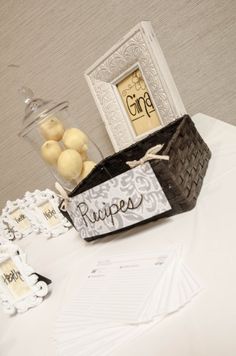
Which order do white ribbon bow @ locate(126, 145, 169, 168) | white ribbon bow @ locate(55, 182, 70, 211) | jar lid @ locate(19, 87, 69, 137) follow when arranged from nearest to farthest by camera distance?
white ribbon bow @ locate(126, 145, 169, 168) → white ribbon bow @ locate(55, 182, 70, 211) → jar lid @ locate(19, 87, 69, 137)

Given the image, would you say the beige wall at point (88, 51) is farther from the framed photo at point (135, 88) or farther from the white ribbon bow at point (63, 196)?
the white ribbon bow at point (63, 196)

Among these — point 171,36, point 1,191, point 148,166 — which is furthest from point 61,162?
point 1,191

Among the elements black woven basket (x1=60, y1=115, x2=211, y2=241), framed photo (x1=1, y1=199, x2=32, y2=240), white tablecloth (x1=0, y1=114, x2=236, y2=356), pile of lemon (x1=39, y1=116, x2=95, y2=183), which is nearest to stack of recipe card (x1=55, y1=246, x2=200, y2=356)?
white tablecloth (x1=0, y1=114, x2=236, y2=356)

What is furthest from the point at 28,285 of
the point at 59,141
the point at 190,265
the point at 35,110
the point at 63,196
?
the point at 35,110

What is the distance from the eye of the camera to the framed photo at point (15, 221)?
109cm

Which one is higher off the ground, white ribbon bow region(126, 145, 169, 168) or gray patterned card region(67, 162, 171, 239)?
white ribbon bow region(126, 145, 169, 168)

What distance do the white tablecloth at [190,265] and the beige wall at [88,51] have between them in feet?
0.71

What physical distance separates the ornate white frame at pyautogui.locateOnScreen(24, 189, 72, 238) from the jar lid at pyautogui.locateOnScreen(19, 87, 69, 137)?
0.18 metres

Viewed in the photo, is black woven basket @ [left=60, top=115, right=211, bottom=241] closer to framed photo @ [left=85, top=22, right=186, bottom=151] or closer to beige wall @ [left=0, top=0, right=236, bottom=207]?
framed photo @ [left=85, top=22, right=186, bottom=151]

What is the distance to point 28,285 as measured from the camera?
0.61 m

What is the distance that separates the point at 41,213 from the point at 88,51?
56cm

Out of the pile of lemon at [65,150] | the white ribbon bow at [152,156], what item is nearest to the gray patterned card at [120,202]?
the white ribbon bow at [152,156]

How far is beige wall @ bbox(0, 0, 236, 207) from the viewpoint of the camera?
1025 mm

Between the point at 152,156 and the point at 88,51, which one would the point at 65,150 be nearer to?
the point at 152,156
